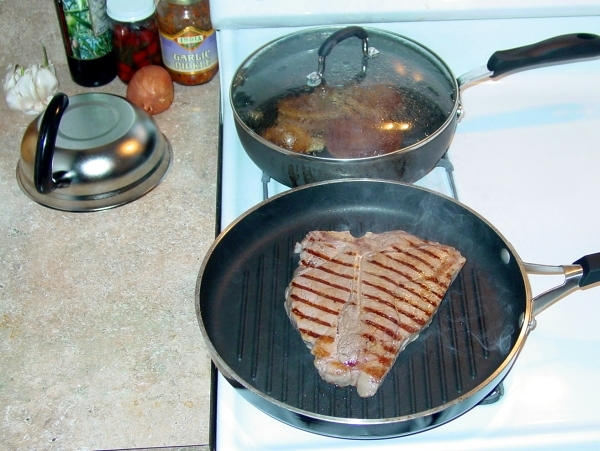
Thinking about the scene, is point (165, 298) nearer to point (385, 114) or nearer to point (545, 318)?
point (385, 114)

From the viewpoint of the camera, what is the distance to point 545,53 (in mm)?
1103

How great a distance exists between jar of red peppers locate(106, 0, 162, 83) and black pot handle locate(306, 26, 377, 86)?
1.33 feet

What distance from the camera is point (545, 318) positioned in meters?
0.93

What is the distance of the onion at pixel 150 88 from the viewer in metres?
1.28

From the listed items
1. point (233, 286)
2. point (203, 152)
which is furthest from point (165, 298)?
point (203, 152)

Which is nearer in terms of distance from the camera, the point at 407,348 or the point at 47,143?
the point at 407,348

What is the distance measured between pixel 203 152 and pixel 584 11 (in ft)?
2.61

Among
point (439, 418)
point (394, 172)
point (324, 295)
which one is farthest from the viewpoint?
point (394, 172)

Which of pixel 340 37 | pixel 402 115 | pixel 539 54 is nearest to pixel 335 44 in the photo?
pixel 340 37

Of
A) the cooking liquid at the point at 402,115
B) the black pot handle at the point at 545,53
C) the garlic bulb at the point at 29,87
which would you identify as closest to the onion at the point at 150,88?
the garlic bulb at the point at 29,87

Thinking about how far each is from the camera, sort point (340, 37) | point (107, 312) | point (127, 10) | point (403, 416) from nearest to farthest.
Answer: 1. point (403, 416)
2. point (107, 312)
3. point (340, 37)
4. point (127, 10)

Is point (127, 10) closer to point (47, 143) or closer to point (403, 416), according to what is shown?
point (47, 143)

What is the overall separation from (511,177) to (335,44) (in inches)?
15.7

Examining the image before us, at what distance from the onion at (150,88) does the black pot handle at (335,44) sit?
1.17 ft
